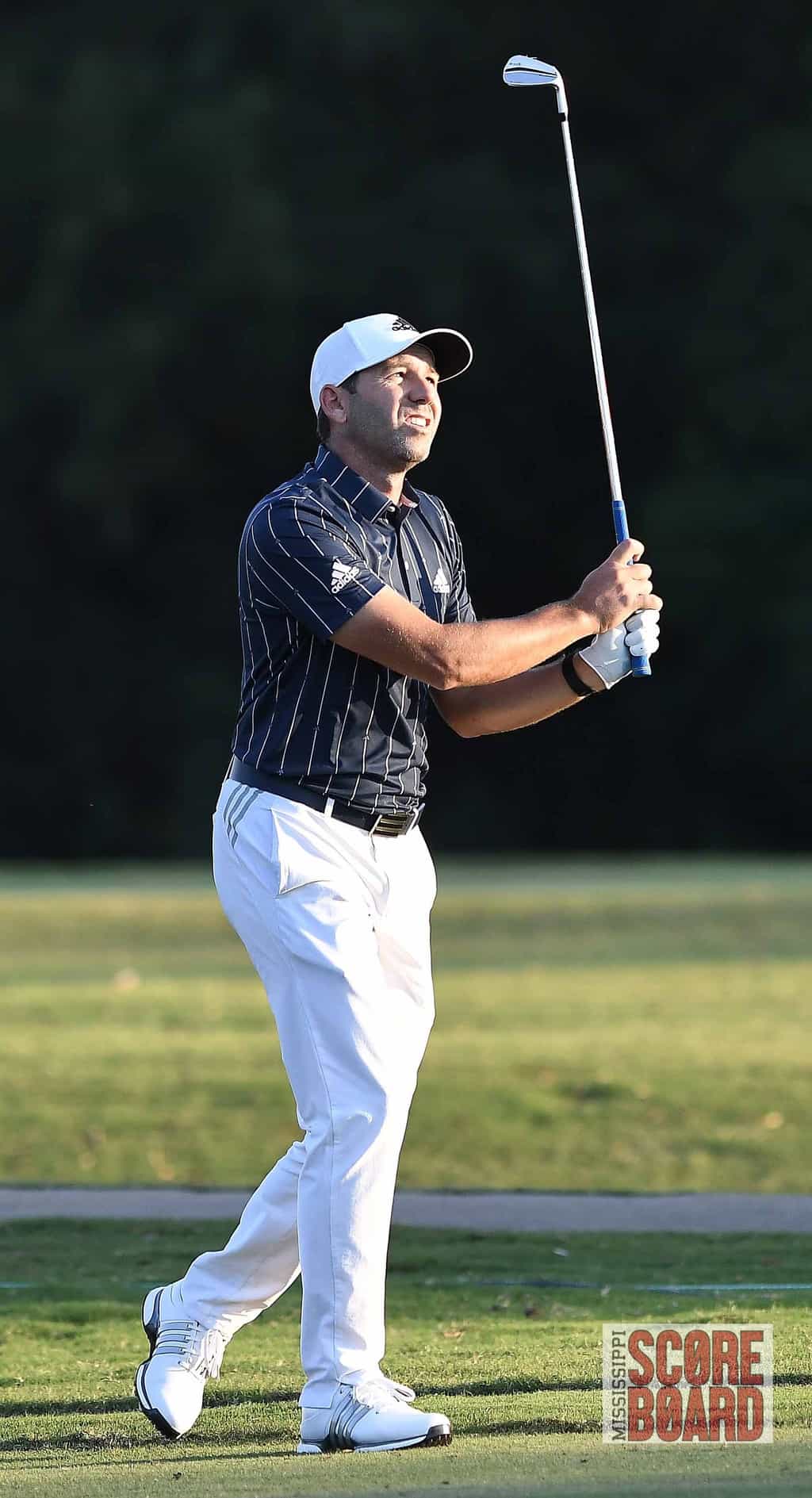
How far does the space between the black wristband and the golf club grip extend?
0.35 feet

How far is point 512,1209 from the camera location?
7840 millimetres

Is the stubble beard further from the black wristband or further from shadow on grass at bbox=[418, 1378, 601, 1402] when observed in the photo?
shadow on grass at bbox=[418, 1378, 601, 1402]

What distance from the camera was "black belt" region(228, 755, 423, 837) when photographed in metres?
4.64

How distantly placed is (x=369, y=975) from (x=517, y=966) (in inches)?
494

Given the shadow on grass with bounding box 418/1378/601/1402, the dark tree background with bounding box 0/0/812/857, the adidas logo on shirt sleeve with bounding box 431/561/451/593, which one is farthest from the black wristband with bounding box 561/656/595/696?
the dark tree background with bounding box 0/0/812/857

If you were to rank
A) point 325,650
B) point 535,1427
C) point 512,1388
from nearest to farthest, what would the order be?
1. point 535,1427
2. point 325,650
3. point 512,1388

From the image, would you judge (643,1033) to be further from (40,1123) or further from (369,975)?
(369,975)

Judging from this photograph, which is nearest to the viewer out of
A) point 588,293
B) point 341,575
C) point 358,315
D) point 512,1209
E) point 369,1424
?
point 369,1424

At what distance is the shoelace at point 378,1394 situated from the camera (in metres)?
4.40

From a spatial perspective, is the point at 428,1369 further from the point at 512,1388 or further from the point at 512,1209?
the point at 512,1209

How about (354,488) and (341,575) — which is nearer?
(341,575)

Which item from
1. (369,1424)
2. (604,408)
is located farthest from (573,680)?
(369,1424)

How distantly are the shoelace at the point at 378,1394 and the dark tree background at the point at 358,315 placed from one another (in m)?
29.9

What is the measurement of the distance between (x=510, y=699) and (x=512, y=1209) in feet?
10.3
